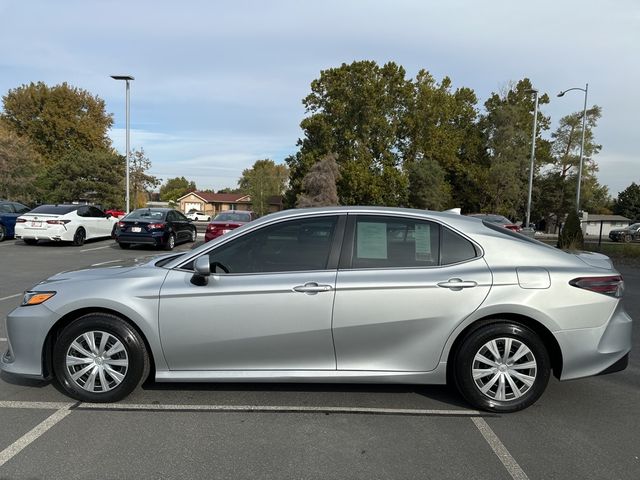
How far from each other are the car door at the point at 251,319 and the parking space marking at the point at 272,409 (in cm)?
34

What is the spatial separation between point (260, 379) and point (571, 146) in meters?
64.9

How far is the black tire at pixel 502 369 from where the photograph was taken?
3.78 metres

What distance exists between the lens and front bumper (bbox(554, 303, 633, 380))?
3.78 meters

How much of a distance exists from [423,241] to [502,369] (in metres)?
1.17

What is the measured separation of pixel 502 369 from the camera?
3.80m

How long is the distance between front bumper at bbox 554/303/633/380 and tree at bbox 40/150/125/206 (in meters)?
38.2

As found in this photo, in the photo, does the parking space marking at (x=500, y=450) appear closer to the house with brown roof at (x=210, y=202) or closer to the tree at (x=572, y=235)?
the tree at (x=572, y=235)

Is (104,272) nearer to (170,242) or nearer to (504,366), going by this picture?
(504,366)

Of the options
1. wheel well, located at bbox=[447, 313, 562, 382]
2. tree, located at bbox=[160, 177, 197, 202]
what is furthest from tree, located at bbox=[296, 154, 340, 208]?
tree, located at bbox=[160, 177, 197, 202]

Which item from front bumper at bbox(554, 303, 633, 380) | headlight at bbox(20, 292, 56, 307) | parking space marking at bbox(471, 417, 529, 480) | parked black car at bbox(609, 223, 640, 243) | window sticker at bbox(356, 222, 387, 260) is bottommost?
parking space marking at bbox(471, 417, 529, 480)

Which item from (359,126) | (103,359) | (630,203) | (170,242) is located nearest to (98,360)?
(103,359)

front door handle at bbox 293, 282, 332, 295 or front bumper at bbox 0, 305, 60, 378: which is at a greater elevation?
front door handle at bbox 293, 282, 332, 295

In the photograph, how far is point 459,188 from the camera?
185ft

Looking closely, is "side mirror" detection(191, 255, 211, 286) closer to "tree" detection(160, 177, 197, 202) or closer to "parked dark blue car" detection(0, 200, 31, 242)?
"parked dark blue car" detection(0, 200, 31, 242)
